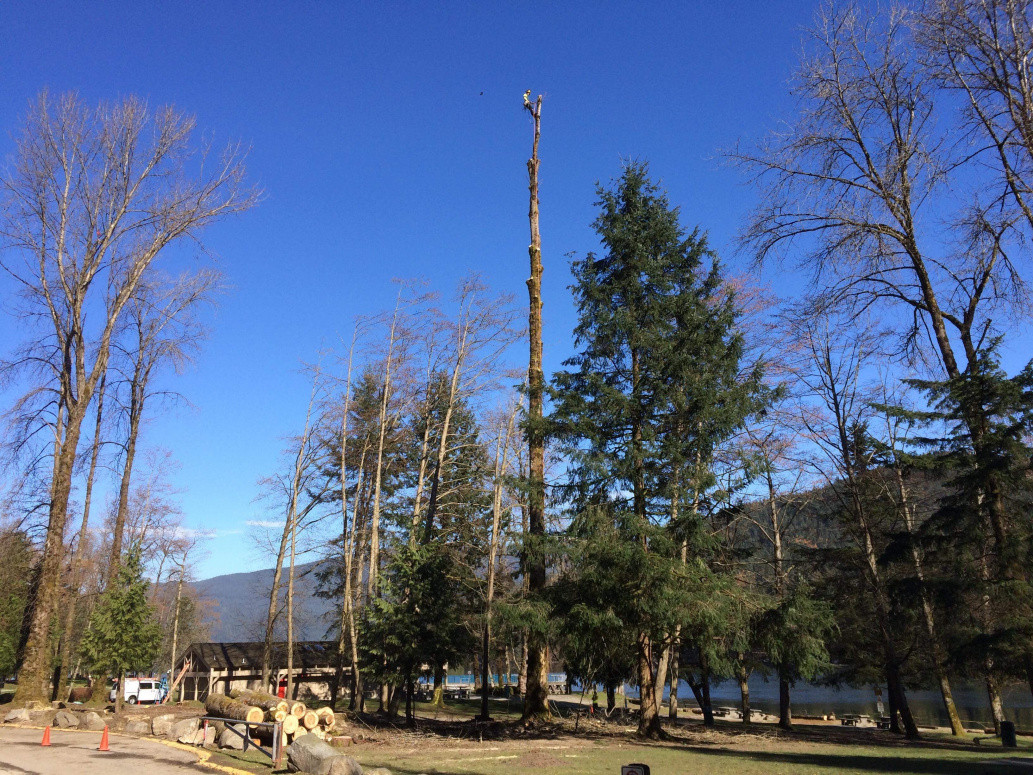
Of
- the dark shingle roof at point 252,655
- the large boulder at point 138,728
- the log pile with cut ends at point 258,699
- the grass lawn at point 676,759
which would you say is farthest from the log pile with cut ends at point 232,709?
the dark shingle roof at point 252,655

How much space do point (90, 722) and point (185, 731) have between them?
4.09m

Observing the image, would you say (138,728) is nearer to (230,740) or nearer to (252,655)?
(230,740)

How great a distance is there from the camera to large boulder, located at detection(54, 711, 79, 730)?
53.2 feet

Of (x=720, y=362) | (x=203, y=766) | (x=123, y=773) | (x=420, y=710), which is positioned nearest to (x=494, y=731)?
(x=203, y=766)

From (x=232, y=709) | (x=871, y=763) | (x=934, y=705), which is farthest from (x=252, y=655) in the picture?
(x=934, y=705)

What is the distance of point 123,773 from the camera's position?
10.1 m

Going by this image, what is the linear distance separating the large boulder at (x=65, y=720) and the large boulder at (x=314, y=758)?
1018cm

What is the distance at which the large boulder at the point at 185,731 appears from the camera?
1409cm

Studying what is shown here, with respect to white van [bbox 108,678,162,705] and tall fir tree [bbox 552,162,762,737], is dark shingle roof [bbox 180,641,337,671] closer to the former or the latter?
white van [bbox 108,678,162,705]

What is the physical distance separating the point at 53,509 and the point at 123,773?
1208 centimetres

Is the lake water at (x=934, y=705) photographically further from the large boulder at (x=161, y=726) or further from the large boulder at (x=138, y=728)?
the large boulder at (x=138, y=728)

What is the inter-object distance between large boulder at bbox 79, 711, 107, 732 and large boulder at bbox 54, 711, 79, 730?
18 cm

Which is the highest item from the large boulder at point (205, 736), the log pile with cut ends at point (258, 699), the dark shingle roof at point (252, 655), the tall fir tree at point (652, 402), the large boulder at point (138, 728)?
the tall fir tree at point (652, 402)

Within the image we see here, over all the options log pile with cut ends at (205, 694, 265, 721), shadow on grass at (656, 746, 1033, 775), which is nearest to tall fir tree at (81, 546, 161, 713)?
log pile with cut ends at (205, 694, 265, 721)
